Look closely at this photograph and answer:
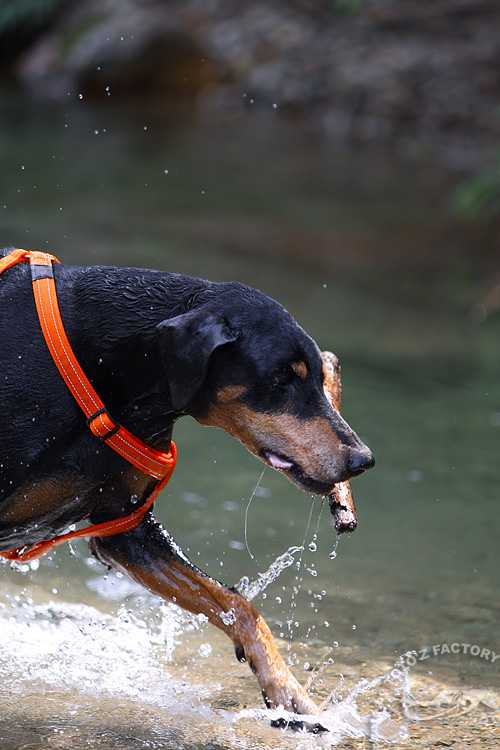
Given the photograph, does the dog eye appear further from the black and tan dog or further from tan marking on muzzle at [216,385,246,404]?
tan marking on muzzle at [216,385,246,404]

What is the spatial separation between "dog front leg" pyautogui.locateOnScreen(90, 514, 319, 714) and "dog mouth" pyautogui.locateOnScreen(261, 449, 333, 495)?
667 millimetres

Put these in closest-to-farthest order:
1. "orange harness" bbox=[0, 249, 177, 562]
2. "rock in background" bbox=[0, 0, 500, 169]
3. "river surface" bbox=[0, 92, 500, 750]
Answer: "orange harness" bbox=[0, 249, 177, 562] → "river surface" bbox=[0, 92, 500, 750] → "rock in background" bbox=[0, 0, 500, 169]

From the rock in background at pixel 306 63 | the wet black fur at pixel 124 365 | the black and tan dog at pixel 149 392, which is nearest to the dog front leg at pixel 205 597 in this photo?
the black and tan dog at pixel 149 392

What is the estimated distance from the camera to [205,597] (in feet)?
11.7

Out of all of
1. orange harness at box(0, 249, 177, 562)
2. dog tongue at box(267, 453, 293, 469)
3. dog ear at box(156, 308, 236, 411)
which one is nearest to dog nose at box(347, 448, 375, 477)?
dog tongue at box(267, 453, 293, 469)

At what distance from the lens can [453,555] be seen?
17.7 feet

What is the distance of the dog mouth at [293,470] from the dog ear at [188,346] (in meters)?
0.32

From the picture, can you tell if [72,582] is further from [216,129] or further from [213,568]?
[216,129]

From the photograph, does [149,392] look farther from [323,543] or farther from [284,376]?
[323,543]

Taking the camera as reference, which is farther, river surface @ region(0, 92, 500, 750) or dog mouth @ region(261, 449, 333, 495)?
river surface @ region(0, 92, 500, 750)

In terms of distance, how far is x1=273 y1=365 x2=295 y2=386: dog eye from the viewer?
10.1 ft

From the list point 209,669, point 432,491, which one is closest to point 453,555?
point 432,491

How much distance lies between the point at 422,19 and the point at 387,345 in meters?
10.1

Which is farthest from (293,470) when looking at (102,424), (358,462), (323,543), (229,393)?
(323,543)
